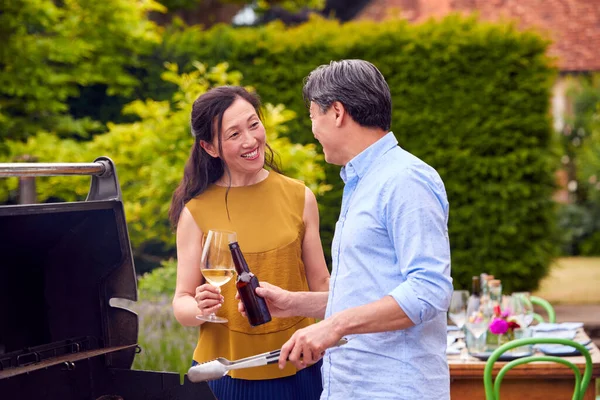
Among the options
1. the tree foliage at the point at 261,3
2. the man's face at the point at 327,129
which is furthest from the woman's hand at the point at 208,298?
the tree foliage at the point at 261,3

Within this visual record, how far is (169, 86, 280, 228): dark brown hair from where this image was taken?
2.83 metres

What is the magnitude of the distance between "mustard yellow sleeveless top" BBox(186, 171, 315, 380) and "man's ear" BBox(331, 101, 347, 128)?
2.25 feet

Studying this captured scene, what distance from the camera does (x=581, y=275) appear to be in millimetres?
15016

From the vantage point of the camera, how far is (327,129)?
2.28 m

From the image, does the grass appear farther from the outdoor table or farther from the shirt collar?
the shirt collar

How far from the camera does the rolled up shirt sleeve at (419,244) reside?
2.07 meters

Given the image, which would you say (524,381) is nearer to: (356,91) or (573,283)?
(356,91)

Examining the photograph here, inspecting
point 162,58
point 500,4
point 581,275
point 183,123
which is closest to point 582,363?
point 183,123

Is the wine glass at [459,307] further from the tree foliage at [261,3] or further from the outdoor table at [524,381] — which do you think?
the tree foliage at [261,3]

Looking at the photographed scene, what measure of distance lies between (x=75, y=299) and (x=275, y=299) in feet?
2.01

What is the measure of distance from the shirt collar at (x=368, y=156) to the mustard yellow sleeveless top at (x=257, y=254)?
614 millimetres

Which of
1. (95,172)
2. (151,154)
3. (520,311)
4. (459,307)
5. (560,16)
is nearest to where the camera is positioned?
(95,172)

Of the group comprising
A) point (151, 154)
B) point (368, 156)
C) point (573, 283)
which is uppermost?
point (151, 154)

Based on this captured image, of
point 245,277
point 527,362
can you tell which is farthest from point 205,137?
point 527,362
